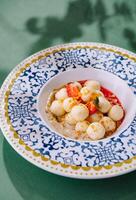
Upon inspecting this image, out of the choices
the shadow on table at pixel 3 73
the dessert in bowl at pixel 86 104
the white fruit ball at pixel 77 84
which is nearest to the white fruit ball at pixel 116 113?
the dessert in bowl at pixel 86 104

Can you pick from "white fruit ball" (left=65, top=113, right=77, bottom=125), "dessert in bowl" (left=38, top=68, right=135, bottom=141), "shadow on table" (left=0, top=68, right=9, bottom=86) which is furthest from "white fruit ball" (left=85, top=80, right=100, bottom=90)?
"shadow on table" (left=0, top=68, right=9, bottom=86)

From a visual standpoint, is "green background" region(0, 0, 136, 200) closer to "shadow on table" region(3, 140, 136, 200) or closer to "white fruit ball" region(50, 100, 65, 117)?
"shadow on table" region(3, 140, 136, 200)

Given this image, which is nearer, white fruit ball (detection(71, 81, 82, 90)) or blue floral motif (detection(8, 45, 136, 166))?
blue floral motif (detection(8, 45, 136, 166))

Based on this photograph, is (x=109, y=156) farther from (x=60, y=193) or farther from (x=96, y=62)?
(x=96, y=62)

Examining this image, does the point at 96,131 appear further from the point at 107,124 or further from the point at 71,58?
the point at 71,58

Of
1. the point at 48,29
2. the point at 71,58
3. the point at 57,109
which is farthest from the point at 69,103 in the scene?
the point at 48,29

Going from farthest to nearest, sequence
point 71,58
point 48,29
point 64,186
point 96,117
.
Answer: point 48,29
point 71,58
point 96,117
point 64,186
